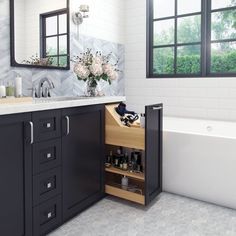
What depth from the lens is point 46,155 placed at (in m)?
2.03

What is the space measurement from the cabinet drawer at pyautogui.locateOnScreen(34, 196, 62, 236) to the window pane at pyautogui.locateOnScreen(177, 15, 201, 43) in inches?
112

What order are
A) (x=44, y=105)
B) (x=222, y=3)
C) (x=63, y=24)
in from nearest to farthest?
(x=44, y=105)
(x=63, y=24)
(x=222, y=3)

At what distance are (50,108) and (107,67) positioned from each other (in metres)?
1.01

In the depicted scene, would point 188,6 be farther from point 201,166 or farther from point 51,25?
point 201,166

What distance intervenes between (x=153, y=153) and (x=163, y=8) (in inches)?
97.0

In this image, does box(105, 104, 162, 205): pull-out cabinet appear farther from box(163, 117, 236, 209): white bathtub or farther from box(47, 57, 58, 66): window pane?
box(47, 57, 58, 66): window pane

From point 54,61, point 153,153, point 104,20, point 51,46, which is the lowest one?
point 153,153

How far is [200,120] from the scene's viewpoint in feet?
12.0

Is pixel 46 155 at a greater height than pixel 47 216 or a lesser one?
greater

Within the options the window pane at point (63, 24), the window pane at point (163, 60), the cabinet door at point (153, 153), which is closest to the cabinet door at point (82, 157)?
the cabinet door at point (153, 153)

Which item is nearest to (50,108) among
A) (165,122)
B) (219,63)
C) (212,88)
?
(165,122)

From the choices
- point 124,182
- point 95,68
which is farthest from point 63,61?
point 124,182

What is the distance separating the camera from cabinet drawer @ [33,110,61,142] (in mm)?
1928

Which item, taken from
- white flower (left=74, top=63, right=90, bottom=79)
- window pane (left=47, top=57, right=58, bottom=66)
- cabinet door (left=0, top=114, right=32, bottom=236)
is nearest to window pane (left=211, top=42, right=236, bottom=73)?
white flower (left=74, top=63, right=90, bottom=79)
